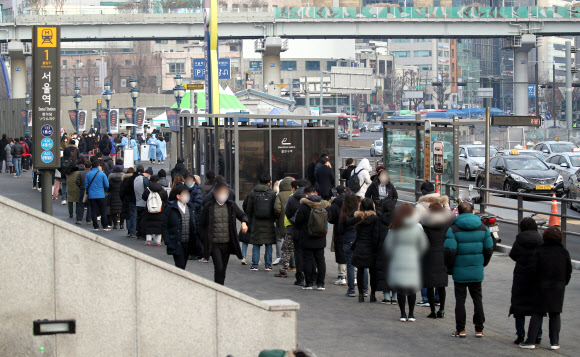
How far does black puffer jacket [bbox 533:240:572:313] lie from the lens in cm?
998

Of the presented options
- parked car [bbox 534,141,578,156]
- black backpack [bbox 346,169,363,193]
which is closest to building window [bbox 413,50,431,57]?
parked car [bbox 534,141,578,156]

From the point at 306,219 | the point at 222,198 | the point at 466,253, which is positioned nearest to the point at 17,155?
the point at 306,219

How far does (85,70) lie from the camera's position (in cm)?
13875

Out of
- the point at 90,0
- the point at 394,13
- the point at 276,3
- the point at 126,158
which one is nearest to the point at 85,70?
the point at 90,0

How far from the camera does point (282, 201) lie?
1530 centimetres

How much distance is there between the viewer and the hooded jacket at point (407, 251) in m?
10.8

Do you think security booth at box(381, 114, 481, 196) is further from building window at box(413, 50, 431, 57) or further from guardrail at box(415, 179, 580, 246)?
building window at box(413, 50, 431, 57)

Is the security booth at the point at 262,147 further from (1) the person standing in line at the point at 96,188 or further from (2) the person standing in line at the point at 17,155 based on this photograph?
(2) the person standing in line at the point at 17,155

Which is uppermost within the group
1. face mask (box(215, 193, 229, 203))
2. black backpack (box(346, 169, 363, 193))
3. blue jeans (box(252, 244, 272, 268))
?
face mask (box(215, 193, 229, 203))

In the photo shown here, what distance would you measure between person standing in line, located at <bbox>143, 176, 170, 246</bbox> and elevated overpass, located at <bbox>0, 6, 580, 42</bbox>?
174 feet

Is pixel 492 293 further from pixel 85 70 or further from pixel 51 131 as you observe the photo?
pixel 85 70

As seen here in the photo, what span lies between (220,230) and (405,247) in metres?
3.08

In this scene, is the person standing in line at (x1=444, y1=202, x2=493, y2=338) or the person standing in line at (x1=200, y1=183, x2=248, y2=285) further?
the person standing in line at (x1=200, y1=183, x2=248, y2=285)

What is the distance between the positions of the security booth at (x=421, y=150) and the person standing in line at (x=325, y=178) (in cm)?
244
